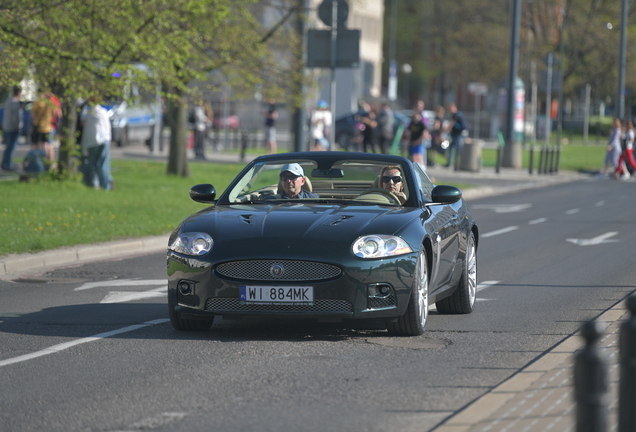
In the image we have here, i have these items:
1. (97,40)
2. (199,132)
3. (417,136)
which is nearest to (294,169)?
(97,40)

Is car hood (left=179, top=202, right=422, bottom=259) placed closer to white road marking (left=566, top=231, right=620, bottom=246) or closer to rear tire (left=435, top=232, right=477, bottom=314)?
rear tire (left=435, top=232, right=477, bottom=314)

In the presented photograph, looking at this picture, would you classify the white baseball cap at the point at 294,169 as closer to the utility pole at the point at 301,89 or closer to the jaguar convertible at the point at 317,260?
the jaguar convertible at the point at 317,260

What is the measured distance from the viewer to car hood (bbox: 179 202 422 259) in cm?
759

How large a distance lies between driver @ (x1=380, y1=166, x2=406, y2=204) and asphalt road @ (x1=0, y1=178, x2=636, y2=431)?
3.55 feet

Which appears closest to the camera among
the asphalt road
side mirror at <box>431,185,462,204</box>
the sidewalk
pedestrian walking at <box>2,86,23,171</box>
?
the sidewalk

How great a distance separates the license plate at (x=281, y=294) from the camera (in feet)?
24.7

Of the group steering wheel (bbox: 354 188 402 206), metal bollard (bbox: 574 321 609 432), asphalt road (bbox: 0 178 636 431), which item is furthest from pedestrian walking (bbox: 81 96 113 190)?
metal bollard (bbox: 574 321 609 432)

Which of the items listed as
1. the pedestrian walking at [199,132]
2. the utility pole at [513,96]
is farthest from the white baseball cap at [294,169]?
the utility pole at [513,96]

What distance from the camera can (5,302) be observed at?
32.9 feet

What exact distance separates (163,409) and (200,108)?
3245 cm

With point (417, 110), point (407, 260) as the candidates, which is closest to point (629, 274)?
point (407, 260)

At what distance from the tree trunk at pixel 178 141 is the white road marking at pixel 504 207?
699cm

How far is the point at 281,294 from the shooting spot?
754 cm

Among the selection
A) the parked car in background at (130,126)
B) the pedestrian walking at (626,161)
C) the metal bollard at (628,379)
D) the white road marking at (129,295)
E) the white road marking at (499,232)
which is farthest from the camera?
the parked car in background at (130,126)
